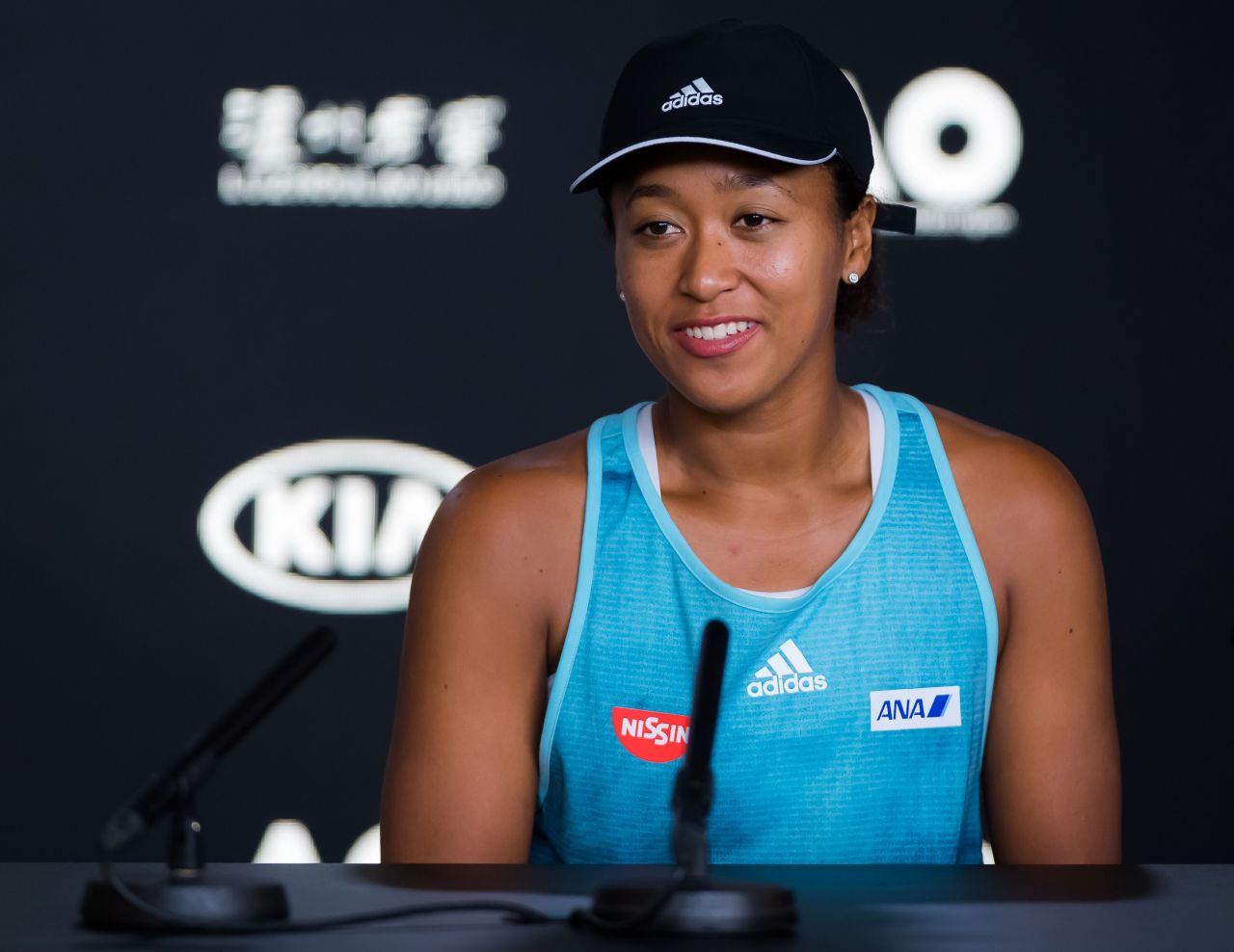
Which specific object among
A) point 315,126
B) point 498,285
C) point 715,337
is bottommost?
point 715,337

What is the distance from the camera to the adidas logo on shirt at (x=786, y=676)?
124 centimetres

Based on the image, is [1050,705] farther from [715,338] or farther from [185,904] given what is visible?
[185,904]

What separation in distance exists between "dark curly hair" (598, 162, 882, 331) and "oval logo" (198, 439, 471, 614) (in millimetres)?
Result: 849

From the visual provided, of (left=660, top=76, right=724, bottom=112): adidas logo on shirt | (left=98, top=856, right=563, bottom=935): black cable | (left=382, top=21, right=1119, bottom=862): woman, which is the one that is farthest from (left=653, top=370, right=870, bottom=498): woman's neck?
(left=98, top=856, right=563, bottom=935): black cable

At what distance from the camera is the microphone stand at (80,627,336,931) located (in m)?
0.64

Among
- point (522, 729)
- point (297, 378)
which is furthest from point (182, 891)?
point (297, 378)

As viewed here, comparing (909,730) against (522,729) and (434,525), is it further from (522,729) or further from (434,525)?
(434,525)

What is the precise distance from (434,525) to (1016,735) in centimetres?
48

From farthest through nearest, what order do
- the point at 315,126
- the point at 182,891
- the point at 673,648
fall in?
the point at 315,126, the point at 673,648, the point at 182,891

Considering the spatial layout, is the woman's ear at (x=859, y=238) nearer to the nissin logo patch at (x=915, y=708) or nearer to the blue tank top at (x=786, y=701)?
the blue tank top at (x=786, y=701)

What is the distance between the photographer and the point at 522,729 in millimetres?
1268

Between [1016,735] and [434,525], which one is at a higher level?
[434,525]

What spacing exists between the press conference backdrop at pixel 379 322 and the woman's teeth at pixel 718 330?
96cm

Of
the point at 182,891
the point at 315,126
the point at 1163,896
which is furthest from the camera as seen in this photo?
the point at 315,126
